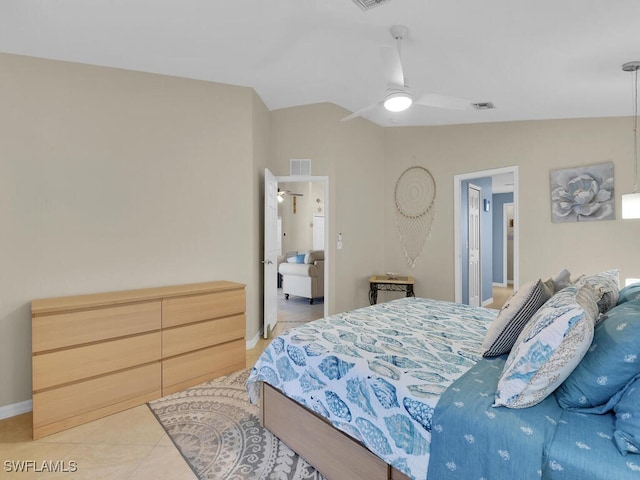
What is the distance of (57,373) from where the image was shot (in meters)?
2.12

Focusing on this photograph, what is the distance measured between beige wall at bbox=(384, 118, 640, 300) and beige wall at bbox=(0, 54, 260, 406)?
2.44 metres

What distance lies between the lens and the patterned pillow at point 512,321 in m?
1.59

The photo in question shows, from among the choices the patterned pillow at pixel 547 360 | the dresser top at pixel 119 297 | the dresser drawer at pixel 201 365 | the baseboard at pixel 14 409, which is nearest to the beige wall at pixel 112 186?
the baseboard at pixel 14 409

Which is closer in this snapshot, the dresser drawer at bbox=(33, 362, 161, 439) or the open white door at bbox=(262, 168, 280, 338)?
the dresser drawer at bbox=(33, 362, 161, 439)

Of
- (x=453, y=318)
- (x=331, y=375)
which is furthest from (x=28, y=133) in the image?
(x=453, y=318)

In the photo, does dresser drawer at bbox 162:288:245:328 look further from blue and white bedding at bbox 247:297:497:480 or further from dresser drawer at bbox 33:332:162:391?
blue and white bedding at bbox 247:297:497:480

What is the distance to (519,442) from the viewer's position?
3.42 ft

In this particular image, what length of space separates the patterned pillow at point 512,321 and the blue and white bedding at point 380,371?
10 centimetres

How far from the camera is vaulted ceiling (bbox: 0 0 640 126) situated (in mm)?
2059

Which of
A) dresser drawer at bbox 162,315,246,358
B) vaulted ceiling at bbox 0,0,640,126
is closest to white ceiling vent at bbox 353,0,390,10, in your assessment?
vaulted ceiling at bbox 0,0,640,126

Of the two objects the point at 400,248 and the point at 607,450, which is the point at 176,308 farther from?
the point at 400,248

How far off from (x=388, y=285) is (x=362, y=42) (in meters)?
3.12

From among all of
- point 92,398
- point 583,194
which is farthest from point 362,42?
point 92,398

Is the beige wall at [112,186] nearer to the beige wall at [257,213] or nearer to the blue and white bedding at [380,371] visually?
the beige wall at [257,213]
